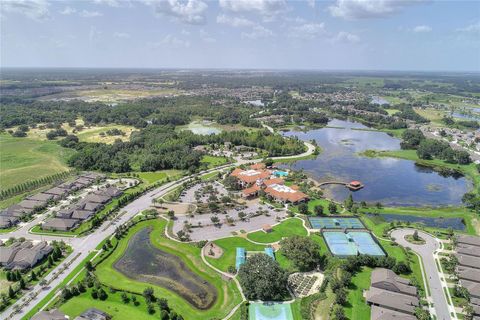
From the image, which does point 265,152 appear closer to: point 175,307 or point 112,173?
point 112,173

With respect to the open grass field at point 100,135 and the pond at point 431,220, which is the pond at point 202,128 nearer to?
the open grass field at point 100,135

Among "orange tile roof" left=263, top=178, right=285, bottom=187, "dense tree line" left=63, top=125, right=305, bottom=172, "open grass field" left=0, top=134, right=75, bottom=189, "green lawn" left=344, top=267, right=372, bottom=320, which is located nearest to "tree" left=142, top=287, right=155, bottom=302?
"green lawn" left=344, top=267, right=372, bottom=320

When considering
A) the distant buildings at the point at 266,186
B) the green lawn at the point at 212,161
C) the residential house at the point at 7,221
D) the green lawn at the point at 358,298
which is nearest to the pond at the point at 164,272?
the green lawn at the point at 358,298

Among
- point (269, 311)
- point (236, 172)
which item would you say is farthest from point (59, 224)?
point (236, 172)

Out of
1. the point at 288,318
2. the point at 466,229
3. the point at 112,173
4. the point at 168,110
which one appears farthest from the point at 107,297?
the point at 168,110

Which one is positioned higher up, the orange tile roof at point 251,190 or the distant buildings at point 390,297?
the distant buildings at point 390,297
